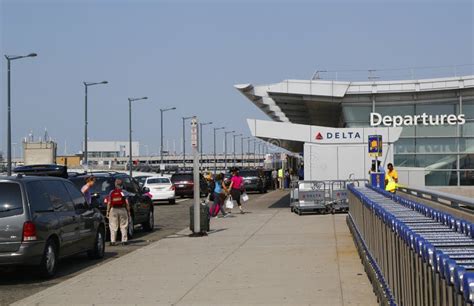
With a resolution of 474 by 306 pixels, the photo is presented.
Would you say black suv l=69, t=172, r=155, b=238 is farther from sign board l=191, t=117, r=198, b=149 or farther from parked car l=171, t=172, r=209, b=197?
parked car l=171, t=172, r=209, b=197

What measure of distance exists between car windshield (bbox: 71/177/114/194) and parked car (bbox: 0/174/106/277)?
5.69m

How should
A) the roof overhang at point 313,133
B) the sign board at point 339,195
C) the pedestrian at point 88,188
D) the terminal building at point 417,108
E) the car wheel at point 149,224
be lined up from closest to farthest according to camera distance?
the pedestrian at point 88,188 < the car wheel at point 149,224 < the sign board at point 339,195 < the roof overhang at point 313,133 < the terminal building at point 417,108

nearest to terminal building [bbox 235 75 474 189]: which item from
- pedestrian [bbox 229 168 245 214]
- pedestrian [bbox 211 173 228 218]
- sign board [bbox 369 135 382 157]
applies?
pedestrian [bbox 229 168 245 214]

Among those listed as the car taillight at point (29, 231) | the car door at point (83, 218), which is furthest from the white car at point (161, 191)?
the car taillight at point (29, 231)

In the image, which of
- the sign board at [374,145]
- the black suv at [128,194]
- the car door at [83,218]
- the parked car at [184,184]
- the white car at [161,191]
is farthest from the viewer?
the parked car at [184,184]

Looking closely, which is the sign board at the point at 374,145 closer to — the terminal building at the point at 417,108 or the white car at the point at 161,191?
the white car at the point at 161,191

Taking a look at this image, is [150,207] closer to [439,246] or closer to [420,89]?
[439,246]

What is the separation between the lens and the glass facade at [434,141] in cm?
4128

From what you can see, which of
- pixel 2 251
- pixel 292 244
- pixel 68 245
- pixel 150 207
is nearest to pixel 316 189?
pixel 150 207

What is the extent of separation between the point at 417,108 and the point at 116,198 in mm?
29514

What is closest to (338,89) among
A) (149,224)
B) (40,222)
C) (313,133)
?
(313,133)

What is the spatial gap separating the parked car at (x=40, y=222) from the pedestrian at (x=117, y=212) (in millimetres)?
2852

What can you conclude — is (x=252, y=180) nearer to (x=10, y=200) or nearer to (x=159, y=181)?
(x=159, y=181)

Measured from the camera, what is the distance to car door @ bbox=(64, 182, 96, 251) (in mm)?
13219
